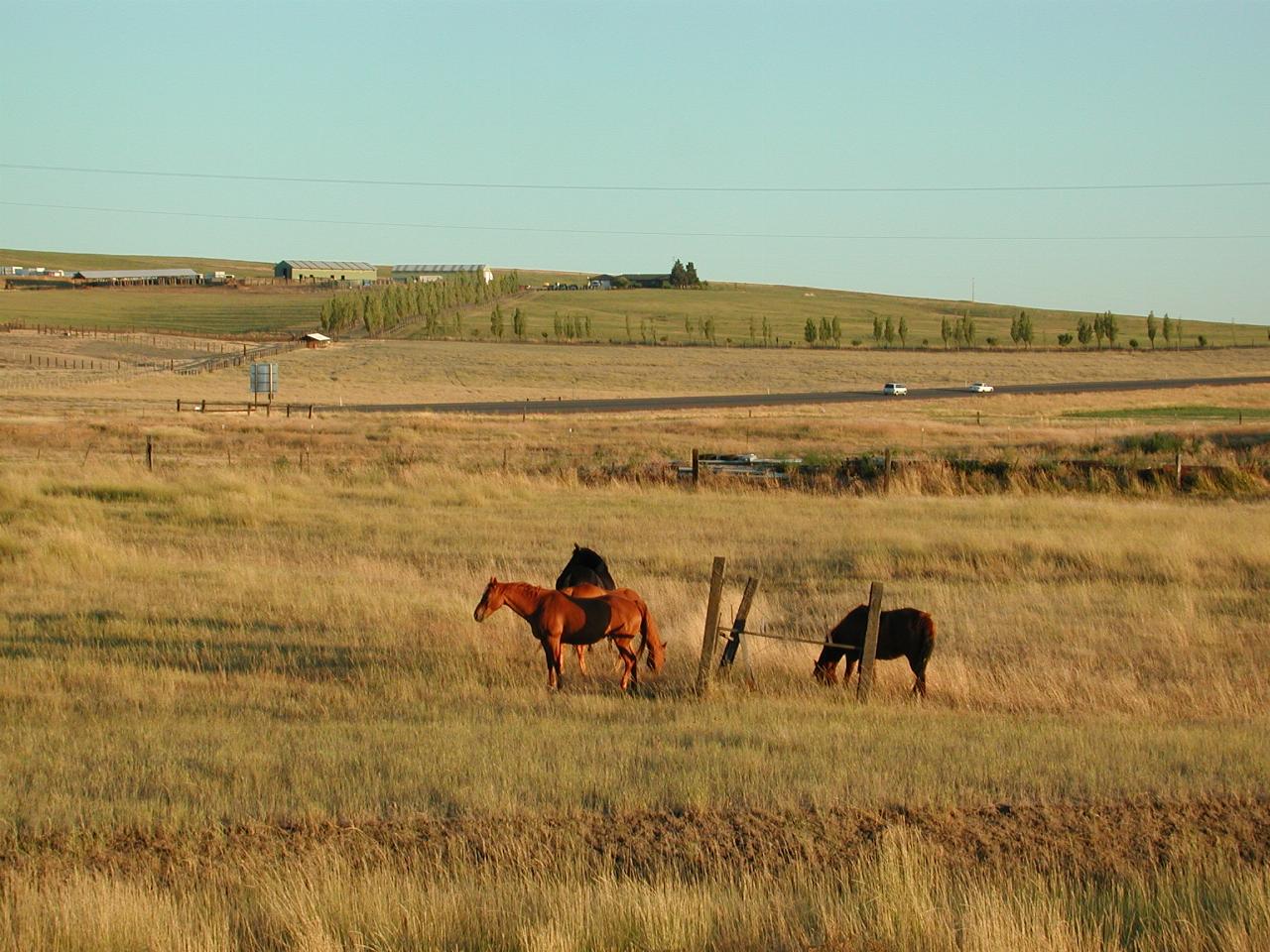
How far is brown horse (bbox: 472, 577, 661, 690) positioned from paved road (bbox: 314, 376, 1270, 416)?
52.6m

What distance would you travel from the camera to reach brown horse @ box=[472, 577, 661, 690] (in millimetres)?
11500

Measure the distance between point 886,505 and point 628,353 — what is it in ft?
329

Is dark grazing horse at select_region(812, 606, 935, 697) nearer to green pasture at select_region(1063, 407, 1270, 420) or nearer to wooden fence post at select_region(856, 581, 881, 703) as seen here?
wooden fence post at select_region(856, 581, 881, 703)

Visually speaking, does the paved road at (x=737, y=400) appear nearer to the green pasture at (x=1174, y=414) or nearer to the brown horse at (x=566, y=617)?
the green pasture at (x=1174, y=414)

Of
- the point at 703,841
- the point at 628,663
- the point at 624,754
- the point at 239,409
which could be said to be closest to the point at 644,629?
the point at 628,663

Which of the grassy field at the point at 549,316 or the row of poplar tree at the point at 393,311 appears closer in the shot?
the row of poplar tree at the point at 393,311

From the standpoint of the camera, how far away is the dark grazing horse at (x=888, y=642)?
11656 mm

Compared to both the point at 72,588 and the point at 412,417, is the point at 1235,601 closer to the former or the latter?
the point at 72,588

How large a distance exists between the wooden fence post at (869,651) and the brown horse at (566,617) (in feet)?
6.51

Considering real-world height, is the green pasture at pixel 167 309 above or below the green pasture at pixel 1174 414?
above

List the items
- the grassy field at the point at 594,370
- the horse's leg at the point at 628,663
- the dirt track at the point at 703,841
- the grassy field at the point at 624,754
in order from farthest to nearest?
the grassy field at the point at 594,370 → the horse's leg at the point at 628,663 → the dirt track at the point at 703,841 → the grassy field at the point at 624,754

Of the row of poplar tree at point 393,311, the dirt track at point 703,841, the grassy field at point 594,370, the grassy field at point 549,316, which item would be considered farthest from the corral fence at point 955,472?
the row of poplar tree at point 393,311

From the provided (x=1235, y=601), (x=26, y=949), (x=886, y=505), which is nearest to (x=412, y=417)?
(x=886, y=505)

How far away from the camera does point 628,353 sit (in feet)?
413
